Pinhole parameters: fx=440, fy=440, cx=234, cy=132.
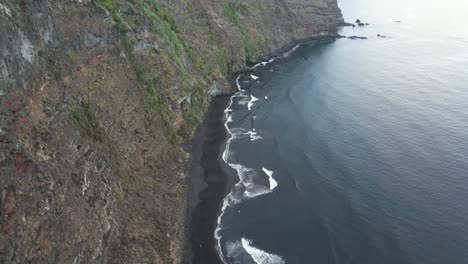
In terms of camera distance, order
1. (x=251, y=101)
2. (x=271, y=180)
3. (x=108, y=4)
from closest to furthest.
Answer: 1. (x=271, y=180)
2. (x=108, y=4)
3. (x=251, y=101)

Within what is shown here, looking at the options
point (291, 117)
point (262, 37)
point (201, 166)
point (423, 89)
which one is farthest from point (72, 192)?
point (262, 37)

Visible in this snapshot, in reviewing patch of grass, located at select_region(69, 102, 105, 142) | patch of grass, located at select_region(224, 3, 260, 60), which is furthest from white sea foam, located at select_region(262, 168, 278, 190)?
patch of grass, located at select_region(224, 3, 260, 60)

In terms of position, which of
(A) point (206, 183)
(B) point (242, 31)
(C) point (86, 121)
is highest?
(C) point (86, 121)

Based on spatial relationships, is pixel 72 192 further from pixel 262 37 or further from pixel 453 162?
pixel 262 37

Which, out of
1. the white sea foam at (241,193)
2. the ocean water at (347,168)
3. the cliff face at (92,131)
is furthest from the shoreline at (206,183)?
the cliff face at (92,131)

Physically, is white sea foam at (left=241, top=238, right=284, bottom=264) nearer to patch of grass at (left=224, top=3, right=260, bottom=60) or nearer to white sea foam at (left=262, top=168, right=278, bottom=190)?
white sea foam at (left=262, top=168, right=278, bottom=190)

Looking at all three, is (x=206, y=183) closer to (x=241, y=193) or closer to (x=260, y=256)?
(x=241, y=193)

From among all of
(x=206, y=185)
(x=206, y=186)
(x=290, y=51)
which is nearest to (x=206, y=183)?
(x=206, y=185)

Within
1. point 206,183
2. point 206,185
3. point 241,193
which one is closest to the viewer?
point 241,193
